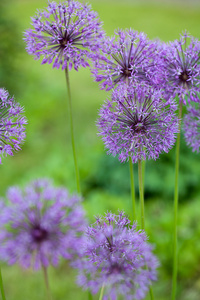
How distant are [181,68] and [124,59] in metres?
0.20

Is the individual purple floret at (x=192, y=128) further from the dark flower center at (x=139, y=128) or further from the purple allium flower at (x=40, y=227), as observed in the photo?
the purple allium flower at (x=40, y=227)

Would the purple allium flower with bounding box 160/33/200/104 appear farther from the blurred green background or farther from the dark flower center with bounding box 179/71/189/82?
the blurred green background

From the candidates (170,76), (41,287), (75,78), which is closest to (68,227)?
(170,76)

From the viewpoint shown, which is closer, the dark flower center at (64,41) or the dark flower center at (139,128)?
the dark flower center at (139,128)

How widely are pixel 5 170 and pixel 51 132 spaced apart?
155cm

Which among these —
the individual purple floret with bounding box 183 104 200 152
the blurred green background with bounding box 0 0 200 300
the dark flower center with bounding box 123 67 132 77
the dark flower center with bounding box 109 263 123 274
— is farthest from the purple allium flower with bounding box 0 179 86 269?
the individual purple floret with bounding box 183 104 200 152

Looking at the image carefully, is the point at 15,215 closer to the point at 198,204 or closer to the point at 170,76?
the point at 170,76

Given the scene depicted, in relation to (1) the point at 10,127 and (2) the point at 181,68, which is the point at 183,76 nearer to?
(2) the point at 181,68

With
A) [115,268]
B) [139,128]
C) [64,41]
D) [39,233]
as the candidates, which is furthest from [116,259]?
[64,41]

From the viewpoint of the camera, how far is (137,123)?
130 cm

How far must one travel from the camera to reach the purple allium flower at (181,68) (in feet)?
4.53

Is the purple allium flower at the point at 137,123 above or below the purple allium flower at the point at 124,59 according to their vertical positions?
below

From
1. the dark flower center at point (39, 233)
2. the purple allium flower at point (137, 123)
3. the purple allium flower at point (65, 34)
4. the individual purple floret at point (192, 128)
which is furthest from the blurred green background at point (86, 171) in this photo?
the dark flower center at point (39, 233)

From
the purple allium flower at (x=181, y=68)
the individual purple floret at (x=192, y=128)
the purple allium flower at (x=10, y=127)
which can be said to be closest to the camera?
the purple allium flower at (x=10, y=127)
